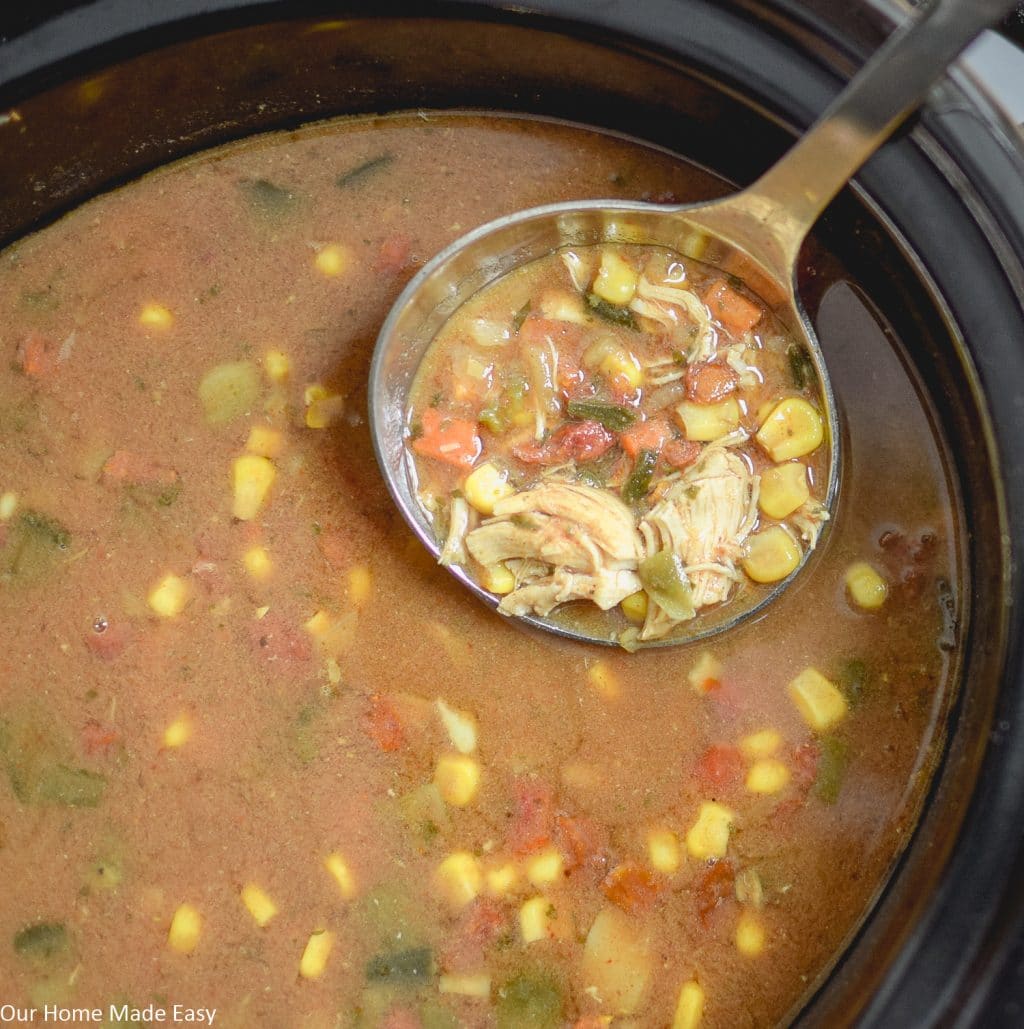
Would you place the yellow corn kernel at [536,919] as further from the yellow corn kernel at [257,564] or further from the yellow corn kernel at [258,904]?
the yellow corn kernel at [257,564]

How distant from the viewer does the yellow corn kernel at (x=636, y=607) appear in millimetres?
2334

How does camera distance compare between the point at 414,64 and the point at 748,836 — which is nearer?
the point at 748,836

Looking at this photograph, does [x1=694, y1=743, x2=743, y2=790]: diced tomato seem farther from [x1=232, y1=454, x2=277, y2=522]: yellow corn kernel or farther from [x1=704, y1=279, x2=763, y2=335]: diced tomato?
[x1=232, y1=454, x2=277, y2=522]: yellow corn kernel

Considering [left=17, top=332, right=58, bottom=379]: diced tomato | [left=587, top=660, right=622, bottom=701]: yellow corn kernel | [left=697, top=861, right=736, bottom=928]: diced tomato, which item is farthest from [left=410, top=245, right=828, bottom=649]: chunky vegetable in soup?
[left=17, top=332, right=58, bottom=379]: diced tomato

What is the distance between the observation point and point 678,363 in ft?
7.77

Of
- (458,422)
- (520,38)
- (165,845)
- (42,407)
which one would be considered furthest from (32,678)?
(520,38)

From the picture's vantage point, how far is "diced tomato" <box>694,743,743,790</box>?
94.7 inches

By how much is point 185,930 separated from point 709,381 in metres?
1.77

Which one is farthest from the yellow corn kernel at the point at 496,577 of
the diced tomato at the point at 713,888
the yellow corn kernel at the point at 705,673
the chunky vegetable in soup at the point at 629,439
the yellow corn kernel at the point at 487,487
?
the diced tomato at the point at 713,888

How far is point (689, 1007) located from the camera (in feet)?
7.74

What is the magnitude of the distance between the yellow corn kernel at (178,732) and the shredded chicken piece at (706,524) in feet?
3.62

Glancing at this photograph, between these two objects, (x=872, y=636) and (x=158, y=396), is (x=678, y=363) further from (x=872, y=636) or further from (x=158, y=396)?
(x=158, y=396)

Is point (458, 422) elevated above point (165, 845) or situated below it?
above

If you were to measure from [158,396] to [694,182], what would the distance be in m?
1.48
